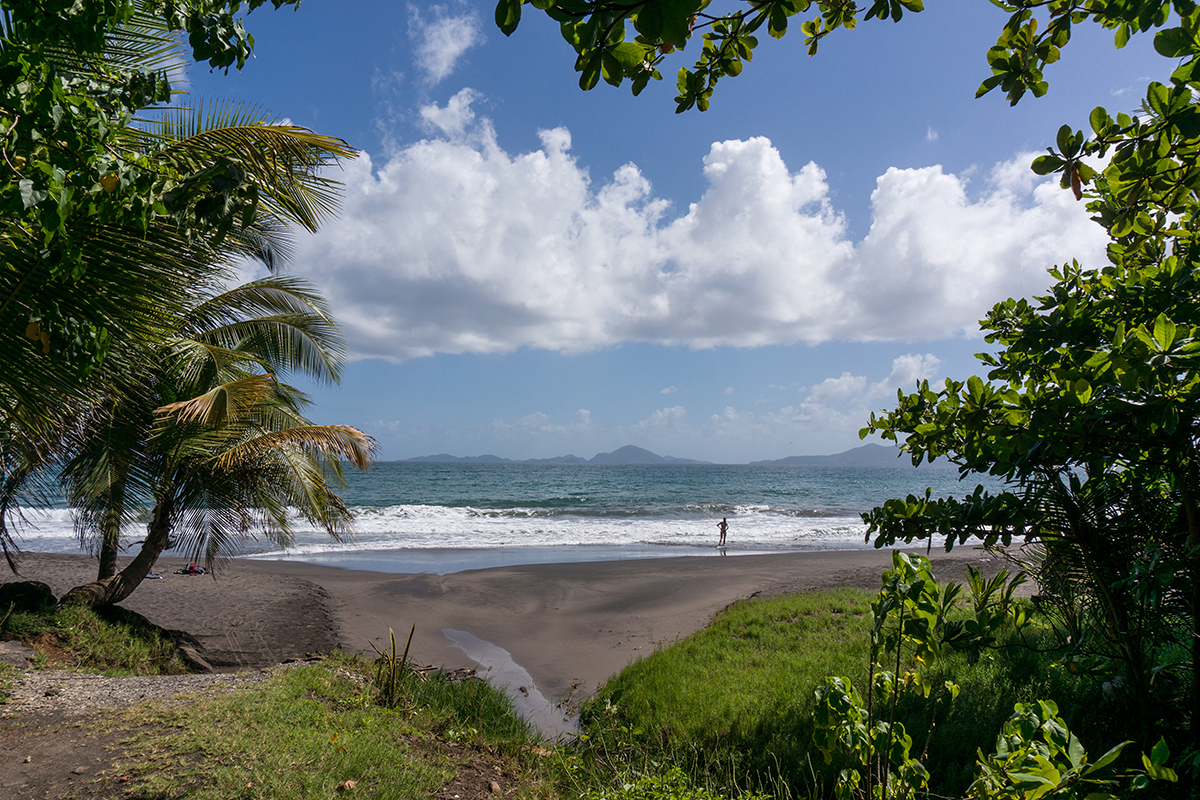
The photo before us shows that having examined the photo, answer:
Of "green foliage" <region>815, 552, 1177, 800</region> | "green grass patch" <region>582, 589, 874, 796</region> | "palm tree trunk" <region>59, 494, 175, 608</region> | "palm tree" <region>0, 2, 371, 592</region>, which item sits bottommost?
"green grass patch" <region>582, 589, 874, 796</region>

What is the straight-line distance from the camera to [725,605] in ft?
38.9

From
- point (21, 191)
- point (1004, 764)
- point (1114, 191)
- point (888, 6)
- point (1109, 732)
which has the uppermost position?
point (888, 6)

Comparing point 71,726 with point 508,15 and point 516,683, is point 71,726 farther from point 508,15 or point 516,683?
point 508,15

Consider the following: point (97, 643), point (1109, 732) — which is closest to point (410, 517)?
point (97, 643)

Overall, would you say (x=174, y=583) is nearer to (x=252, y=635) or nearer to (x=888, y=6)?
(x=252, y=635)

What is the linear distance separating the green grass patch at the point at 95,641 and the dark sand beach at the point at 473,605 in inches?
29.2

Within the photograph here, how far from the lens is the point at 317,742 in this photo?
4.12 metres

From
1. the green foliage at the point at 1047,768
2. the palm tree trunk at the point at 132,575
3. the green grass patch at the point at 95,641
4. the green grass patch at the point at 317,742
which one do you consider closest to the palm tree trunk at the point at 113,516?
the palm tree trunk at the point at 132,575

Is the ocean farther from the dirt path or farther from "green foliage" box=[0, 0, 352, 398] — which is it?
"green foliage" box=[0, 0, 352, 398]

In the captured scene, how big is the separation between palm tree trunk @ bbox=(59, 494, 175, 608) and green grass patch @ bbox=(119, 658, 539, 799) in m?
3.55

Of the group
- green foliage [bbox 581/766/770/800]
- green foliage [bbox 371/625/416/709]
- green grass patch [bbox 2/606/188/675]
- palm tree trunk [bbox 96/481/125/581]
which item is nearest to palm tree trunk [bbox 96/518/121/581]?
palm tree trunk [bbox 96/481/125/581]

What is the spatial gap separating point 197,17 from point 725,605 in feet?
39.6

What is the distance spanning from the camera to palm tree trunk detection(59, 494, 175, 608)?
25.1 ft

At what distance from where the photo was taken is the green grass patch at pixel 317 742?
3553 mm
